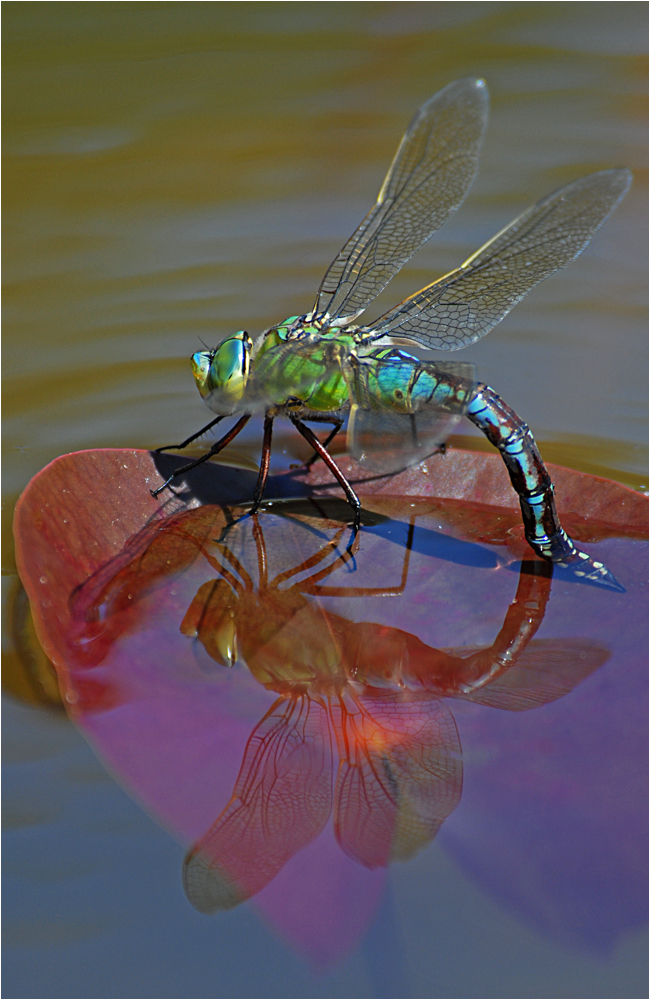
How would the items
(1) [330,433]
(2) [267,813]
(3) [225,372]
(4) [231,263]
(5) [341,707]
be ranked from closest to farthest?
(2) [267,813] → (5) [341,707] → (3) [225,372] → (1) [330,433] → (4) [231,263]

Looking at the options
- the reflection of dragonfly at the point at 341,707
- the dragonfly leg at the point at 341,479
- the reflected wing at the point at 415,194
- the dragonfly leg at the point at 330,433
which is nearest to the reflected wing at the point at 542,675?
the reflection of dragonfly at the point at 341,707

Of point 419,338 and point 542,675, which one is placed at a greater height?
point 419,338

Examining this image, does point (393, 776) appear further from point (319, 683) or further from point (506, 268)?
point (506, 268)

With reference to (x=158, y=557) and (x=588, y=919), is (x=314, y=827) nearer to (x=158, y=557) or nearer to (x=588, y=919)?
(x=588, y=919)

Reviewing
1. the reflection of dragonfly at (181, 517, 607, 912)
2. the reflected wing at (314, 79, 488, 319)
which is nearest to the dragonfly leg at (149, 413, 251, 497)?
the reflection of dragonfly at (181, 517, 607, 912)

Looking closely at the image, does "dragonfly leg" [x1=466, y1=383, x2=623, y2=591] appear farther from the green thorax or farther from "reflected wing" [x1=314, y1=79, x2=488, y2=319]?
"reflected wing" [x1=314, y1=79, x2=488, y2=319]

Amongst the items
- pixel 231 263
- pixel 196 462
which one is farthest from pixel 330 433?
pixel 231 263
